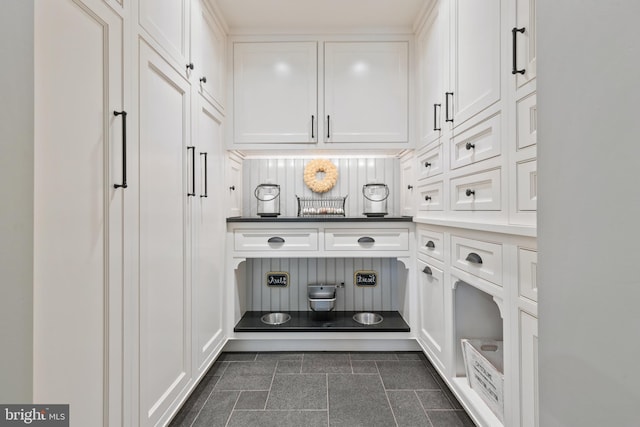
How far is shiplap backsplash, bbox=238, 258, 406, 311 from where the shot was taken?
2.65 m

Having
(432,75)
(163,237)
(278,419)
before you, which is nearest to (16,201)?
(163,237)

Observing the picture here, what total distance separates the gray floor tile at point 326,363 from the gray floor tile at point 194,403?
1.99ft

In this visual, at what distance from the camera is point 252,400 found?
1688mm

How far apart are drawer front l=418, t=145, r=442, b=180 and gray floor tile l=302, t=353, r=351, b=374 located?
144 cm

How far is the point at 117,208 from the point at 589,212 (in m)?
1.19

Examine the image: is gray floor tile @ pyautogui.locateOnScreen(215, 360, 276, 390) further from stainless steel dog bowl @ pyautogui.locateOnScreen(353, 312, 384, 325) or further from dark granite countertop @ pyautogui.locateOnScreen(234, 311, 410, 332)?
stainless steel dog bowl @ pyautogui.locateOnScreen(353, 312, 384, 325)

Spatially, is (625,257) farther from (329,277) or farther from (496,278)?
(329,277)

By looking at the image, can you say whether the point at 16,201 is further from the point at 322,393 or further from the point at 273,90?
the point at 273,90

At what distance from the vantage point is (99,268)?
91 centimetres

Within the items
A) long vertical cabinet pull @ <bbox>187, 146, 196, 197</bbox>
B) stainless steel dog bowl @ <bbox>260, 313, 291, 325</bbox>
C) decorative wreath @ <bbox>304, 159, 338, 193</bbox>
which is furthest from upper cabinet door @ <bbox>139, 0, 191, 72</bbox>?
stainless steel dog bowl @ <bbox>260, 313, 291, 325</bbox>

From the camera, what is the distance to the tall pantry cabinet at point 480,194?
3.30ft

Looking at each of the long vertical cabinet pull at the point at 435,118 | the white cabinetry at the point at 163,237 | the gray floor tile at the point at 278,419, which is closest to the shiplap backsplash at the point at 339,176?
the long vertical cabinet pull at the point at 435,118

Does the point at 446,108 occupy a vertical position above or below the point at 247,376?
above

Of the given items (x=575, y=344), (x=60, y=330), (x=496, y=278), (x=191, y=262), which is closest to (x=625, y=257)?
(x=575, y=344)
